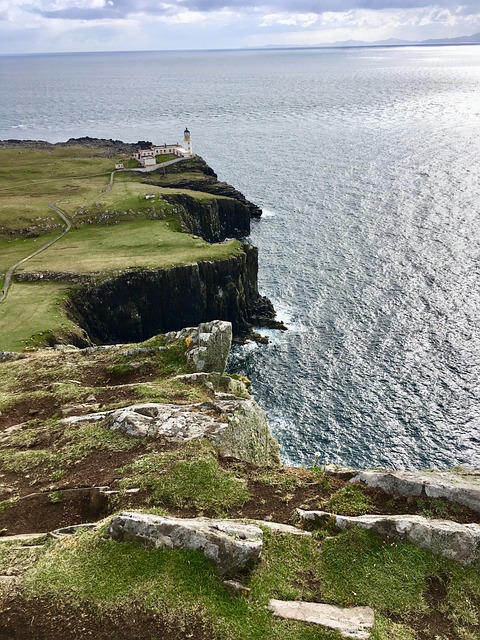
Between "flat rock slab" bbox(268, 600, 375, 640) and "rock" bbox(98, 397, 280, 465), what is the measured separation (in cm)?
978

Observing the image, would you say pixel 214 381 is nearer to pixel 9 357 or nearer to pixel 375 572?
pixel 375 572

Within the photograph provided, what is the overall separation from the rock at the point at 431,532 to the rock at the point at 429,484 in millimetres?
1771

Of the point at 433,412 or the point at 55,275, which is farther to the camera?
the point at 55,275

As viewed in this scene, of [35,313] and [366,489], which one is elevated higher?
[366,489]

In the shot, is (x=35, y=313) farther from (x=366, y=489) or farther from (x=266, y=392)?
(x=366, y=489)

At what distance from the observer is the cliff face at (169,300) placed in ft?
238

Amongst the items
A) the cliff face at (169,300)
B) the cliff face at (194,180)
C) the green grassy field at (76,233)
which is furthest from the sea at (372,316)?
the green grassy field at (76,233)

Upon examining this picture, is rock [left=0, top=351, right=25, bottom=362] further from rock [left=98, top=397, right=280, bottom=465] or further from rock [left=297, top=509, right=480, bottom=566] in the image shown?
rock [left=297, top=509, right=480, bottom=566]

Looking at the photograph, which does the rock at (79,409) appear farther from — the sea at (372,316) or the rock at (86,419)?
the sea at (372,316)

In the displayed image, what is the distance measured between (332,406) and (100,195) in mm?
82066

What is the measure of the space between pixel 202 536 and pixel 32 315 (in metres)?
52.6

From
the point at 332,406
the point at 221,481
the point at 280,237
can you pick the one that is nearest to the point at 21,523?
the point at 221,481

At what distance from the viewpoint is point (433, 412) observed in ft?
196

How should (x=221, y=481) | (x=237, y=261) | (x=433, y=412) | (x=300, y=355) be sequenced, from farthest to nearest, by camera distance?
(x=237, y=261), (x=300, y=355), (x=433, y=412), (x=221, y=481)
